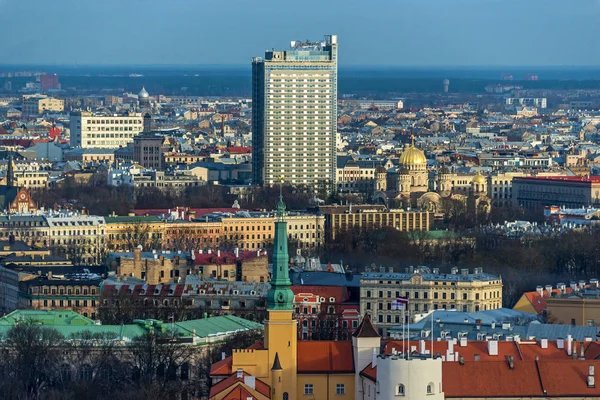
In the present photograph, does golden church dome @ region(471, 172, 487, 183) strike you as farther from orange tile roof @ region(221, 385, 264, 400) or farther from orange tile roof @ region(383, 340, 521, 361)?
orange tile roof @ region(221, 385, 264, 400)

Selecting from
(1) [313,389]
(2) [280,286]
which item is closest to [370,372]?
(1) [313,389]

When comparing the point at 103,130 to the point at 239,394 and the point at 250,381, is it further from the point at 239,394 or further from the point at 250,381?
the point at 239,394

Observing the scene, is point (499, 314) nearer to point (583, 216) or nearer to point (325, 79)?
point (583, 216)

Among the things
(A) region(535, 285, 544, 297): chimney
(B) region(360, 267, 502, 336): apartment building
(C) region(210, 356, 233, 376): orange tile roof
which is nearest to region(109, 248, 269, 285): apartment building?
(B) region(360, 267, 502, 336): apartment building

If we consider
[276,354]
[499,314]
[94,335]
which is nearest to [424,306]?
[499,314]

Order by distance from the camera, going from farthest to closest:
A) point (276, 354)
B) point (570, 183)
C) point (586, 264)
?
1. point (570, 183)
2. point (586, 264)
3. point (276, 354)

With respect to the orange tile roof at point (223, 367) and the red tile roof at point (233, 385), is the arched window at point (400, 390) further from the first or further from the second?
the orange tile roof at point (223, 367)
